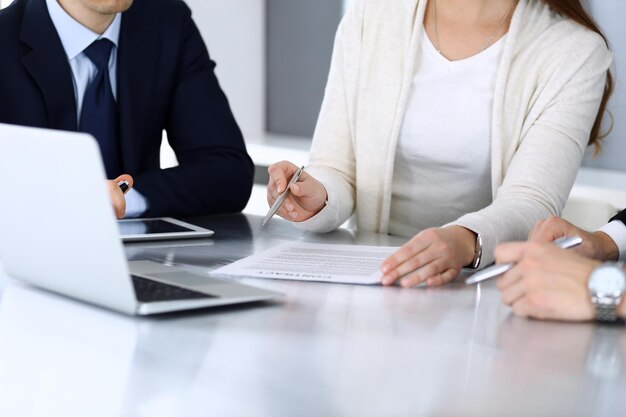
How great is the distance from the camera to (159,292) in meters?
1.24

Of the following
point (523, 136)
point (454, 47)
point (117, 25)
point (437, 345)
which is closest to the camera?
point (437, 345)

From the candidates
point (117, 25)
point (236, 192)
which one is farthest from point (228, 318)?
point (117, 25)

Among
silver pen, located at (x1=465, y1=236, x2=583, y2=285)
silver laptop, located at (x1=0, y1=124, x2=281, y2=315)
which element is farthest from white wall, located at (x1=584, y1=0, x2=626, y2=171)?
silver laptop, located at (x1=0, y1=124, x2=281, y2=315)

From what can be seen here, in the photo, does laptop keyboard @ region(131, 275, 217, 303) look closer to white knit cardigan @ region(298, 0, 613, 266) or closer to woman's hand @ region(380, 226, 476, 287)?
woman's hand @ region(380, 226, 476, 287)

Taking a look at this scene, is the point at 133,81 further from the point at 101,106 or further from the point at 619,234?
the point at 619,234

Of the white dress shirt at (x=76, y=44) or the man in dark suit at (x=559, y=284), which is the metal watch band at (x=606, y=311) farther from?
the white dress shirt at (x=76, y=44)

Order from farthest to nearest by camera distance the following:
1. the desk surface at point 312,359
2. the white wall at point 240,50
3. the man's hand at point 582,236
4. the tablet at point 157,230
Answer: the white wall at point 240,50, the tablet at point 157,230, the man's hand at point 582,236, the desk surface at point 312,359

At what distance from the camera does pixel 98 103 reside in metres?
2.22

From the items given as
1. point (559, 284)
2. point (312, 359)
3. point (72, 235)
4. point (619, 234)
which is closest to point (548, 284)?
point (559, 284)

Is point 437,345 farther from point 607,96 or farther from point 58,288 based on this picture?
point 607,96

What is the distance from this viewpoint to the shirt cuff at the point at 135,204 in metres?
1.97

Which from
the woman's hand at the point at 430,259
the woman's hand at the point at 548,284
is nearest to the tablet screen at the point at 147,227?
the woman's hand at the point at 430,259

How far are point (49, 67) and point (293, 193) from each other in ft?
2.32

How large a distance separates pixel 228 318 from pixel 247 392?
0.26 m
